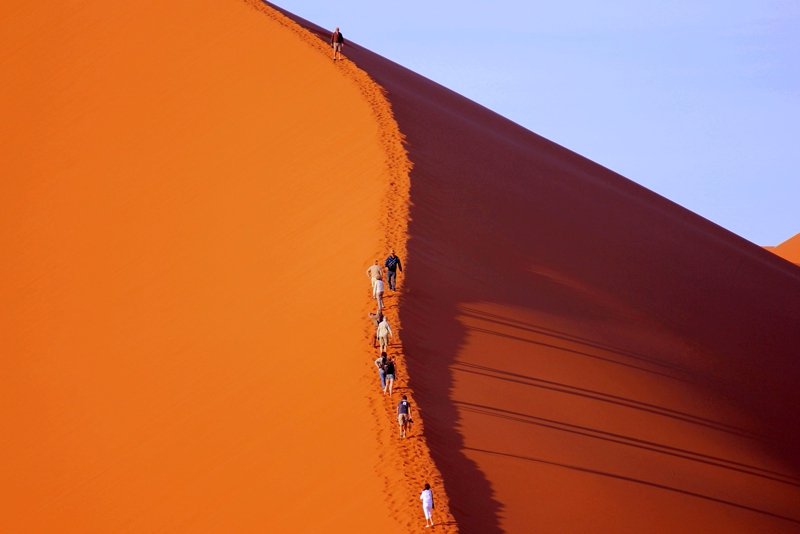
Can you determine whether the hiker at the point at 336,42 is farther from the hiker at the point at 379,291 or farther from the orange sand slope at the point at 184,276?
the hiker at the point at 379,291

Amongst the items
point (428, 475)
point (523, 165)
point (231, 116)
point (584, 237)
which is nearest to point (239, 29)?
point (231, 116)

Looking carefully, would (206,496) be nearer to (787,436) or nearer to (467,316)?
(467,316)

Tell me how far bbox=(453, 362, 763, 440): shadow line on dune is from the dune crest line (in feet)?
3.60

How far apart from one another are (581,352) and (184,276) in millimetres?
6641

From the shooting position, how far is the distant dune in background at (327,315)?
50.9ft

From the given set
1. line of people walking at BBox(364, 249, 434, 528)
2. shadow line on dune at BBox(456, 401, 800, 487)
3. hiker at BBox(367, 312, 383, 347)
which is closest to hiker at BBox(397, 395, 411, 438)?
line of people walking at BBox(364, 249, 434, 528)

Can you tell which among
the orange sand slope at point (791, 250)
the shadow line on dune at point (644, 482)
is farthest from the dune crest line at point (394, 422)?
the orange sand slope at point (791, 250)

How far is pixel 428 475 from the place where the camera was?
14.5m

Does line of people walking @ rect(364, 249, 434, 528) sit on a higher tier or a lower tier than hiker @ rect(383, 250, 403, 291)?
lower

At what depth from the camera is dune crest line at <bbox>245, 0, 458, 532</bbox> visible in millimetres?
13883

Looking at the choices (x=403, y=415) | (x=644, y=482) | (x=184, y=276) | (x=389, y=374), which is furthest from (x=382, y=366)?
(x=184, y=276)

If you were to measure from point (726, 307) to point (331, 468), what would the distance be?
12868 mm

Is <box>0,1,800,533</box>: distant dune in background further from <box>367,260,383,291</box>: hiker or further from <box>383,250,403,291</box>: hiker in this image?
<box>367,260,383,291</box>: hiker

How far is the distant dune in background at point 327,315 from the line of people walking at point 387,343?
0.66ft
